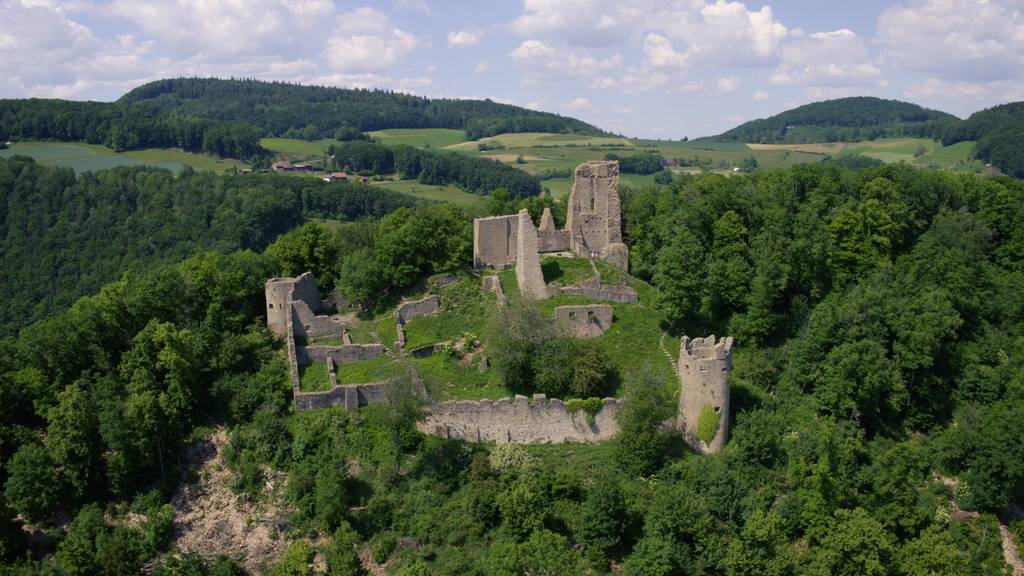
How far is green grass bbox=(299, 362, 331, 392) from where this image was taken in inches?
1268

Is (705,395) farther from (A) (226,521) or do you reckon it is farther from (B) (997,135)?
(B) (997,135)

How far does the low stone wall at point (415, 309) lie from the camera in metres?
36.8

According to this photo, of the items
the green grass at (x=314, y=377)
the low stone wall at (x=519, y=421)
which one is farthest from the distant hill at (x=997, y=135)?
the green grass at (x=314, y=377)

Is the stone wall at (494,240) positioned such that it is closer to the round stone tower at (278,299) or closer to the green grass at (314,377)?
the round stone tower at (278,299)

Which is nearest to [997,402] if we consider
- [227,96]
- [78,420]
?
[78,420]

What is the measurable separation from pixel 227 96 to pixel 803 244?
16487 centimetres

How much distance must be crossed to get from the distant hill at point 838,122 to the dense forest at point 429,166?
71980 mm

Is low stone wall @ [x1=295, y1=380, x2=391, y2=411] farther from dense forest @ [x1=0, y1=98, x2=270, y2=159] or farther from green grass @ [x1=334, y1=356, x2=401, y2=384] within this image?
dense forest @ [x1=0, y1=98, x2=270, y2=159]

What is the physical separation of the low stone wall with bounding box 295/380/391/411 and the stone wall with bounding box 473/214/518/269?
11876mm

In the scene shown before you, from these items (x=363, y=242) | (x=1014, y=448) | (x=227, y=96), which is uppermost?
(x=227, y=96)

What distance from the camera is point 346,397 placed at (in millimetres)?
31250

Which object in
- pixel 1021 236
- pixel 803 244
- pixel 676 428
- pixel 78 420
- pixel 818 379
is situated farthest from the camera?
pixel 1021 236

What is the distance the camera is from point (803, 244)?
37062 mm

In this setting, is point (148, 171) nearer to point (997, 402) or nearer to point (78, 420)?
point (78, 420)
